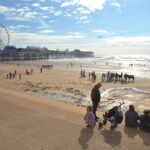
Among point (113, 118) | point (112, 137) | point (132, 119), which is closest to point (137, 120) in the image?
point (132, 119)

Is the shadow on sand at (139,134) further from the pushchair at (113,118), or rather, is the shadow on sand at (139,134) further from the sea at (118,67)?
the sea at (118,67)

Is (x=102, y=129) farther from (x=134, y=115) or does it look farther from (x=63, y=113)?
(x=63, y=113)

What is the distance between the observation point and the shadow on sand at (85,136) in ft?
28.5

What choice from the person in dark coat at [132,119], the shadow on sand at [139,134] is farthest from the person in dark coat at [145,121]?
the person in dark coat at [132,119]

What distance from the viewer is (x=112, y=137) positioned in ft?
30.9

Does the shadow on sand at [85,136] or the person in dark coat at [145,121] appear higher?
the person in dark coat at [145,121]

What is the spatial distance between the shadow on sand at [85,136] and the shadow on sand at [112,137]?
40cm

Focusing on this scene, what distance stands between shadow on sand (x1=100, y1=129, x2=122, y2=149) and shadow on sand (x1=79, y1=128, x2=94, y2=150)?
0.40m

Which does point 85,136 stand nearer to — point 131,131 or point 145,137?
point 131,131

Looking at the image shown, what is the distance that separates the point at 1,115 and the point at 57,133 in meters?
3.13

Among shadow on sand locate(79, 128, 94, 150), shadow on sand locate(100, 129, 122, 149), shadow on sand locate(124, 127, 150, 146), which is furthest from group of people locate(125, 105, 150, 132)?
shadow on sand locate(79, 128, 94, 150)

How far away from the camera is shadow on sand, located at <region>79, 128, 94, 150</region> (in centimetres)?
869

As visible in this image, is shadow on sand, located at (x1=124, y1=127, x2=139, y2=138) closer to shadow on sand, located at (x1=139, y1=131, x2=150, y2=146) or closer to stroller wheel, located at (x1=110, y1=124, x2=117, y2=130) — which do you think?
shadow on sand, located at (x1=139, y1=131, x2=150, y2=146)

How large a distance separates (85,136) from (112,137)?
0.80 metres
